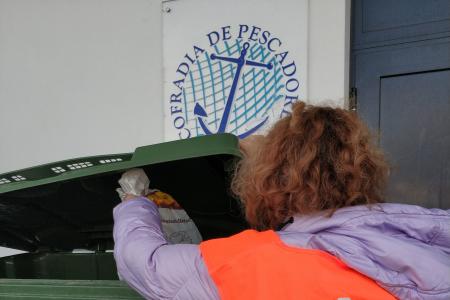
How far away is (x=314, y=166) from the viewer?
1.08m

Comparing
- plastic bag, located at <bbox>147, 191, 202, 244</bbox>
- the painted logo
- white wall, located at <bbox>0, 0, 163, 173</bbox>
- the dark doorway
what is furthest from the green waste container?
the dark doorway

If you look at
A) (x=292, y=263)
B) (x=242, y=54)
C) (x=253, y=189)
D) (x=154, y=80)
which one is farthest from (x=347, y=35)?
Result: (x=292, y=263)

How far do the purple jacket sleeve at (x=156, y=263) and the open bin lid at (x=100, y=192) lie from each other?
22 cm

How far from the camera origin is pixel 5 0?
386 cm

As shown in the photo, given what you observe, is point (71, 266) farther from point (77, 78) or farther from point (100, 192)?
point (77, 78)

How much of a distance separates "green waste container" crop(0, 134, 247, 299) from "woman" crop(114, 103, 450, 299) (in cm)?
22

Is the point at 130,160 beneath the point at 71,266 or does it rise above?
above

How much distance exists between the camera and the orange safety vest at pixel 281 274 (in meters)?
0.97

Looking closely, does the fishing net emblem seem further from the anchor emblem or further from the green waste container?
the green waste container

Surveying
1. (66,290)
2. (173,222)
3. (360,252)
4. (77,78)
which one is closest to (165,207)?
(173,222)

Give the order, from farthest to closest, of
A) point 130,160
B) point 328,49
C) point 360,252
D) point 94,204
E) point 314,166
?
1. point 328,49
2. point 94,204
3. point 130,160
4. point 314,166
5. point 360,252

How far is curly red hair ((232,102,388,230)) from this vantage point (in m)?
1.08

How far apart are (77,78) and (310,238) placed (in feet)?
10.2

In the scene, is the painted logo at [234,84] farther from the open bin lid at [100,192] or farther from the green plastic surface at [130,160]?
the green plastic surface at [130,160]
